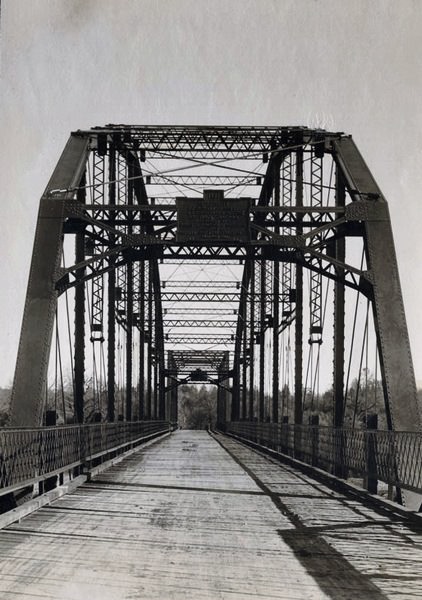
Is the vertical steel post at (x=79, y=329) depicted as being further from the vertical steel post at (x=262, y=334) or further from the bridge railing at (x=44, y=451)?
the vertical steel post at (x=262, y=334)

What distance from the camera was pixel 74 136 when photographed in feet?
71.4

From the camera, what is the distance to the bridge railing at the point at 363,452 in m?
12.0

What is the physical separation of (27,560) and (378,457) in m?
6.94

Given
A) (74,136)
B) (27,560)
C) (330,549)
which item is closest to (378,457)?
(330,549)

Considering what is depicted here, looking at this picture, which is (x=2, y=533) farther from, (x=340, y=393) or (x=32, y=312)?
(x=340, y=393)

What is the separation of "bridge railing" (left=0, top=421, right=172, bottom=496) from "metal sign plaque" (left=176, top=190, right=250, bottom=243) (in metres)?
4.28

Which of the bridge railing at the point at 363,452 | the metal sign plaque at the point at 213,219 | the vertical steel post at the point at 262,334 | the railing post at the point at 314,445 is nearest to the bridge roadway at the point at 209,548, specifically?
the bridge railing at the point at 363,452

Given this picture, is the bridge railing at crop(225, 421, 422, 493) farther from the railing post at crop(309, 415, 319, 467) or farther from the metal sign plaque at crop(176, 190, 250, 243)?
the metal sign plaque at crop(176, 190, 250, 243)

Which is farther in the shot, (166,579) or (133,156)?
(133,156)

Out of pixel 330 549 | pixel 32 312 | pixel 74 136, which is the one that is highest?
pixel 74 136

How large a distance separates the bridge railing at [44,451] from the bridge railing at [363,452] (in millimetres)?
4520

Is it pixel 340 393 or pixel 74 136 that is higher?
pixel 74 136

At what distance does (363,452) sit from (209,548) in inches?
254

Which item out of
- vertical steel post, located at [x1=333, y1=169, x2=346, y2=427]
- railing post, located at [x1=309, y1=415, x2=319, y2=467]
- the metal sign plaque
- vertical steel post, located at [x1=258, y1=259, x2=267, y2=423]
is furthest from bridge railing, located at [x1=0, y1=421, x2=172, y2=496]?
vertical steel post, located at [x1=258, y1=259, x2=267, y2=423]
